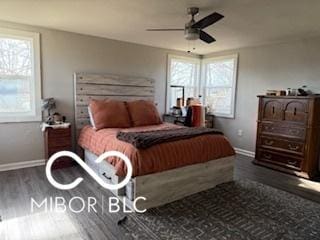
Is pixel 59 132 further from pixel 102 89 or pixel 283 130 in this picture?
pixel 283 130

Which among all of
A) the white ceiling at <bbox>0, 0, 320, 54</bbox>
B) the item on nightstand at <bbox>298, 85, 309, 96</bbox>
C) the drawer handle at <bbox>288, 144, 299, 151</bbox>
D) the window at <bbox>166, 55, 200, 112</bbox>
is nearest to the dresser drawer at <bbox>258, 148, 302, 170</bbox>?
the drawer handle at <bbox>288, 144, 299, 151</bbox>

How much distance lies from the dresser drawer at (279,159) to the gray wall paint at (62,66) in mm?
2942

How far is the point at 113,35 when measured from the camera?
421cm

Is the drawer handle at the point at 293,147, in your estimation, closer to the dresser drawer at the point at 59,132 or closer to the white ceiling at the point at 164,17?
the white ceiling at the point at 164,17

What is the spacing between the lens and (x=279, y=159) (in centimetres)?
400

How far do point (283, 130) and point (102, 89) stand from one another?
3.28 m

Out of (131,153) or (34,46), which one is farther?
(34,46)

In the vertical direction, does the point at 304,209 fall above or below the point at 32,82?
below

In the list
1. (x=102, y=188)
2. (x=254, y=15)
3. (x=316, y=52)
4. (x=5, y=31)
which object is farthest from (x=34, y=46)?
(x=316, y=52)

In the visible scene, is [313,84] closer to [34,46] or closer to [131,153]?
[131,153]

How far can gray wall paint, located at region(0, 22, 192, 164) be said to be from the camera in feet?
12.2

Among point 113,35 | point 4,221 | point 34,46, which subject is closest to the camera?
point 4,221

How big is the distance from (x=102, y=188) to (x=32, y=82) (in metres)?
2.14

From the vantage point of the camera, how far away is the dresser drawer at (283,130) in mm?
3724
